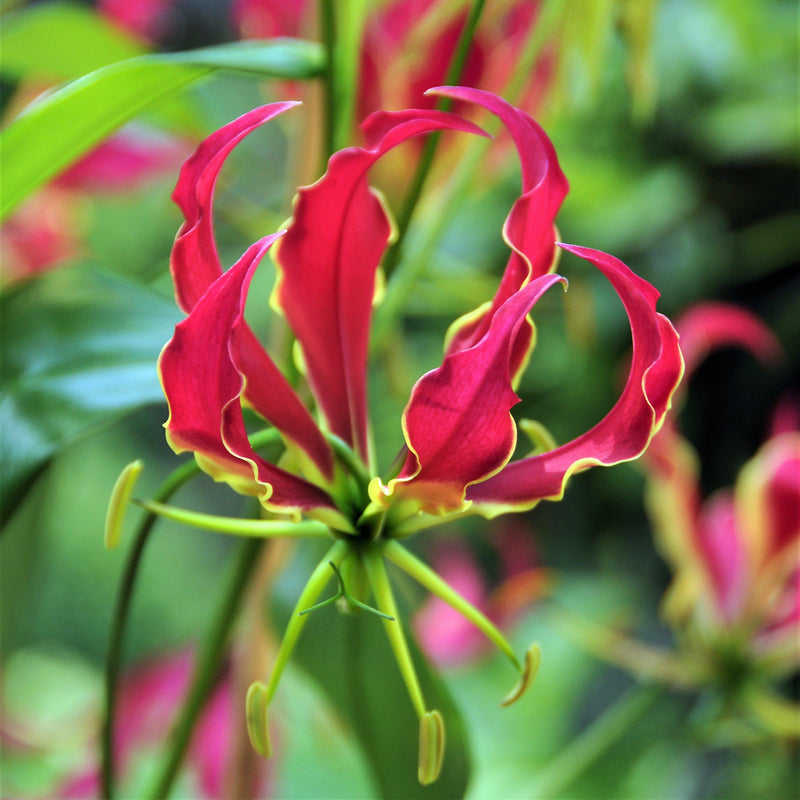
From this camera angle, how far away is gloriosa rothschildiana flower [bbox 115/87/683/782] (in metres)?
Result: 0.36

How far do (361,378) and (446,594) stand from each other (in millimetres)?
111

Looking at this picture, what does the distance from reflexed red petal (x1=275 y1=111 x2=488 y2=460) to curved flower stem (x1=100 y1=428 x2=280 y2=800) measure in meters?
0.05

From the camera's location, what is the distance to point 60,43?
0.68 meters

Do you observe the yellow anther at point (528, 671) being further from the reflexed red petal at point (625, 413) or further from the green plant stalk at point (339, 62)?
the green plant stalk at point (339, 62)

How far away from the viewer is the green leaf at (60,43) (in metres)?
0.66

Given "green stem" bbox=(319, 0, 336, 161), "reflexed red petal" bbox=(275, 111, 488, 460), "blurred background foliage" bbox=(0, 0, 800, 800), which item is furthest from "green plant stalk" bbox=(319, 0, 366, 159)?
"blurred background foliage" bbox=(0, 0, 800, 800)

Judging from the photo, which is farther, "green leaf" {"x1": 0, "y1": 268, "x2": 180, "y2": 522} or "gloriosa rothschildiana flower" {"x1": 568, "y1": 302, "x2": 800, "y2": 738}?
"gloriosa rothschildiana flower" {"x1": 568, "y1": 302, "x2": 800, "y2": 738}

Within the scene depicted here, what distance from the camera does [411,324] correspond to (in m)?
1.58

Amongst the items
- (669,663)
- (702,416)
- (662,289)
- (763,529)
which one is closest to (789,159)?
(662,289)

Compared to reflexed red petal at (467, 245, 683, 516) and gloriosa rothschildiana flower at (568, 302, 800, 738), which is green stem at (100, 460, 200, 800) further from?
gloriosa rothschildiana flower at (568, 302, 800, 738)

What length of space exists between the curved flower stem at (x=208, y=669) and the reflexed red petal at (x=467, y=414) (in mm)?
176

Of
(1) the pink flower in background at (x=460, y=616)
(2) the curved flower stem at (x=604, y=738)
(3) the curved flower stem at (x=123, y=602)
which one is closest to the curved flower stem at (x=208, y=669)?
(3) the curved flower stem at (x=123, y=602)

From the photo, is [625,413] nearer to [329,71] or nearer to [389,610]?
[389,610]

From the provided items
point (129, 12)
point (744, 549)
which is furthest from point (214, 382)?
point (129, 12)
